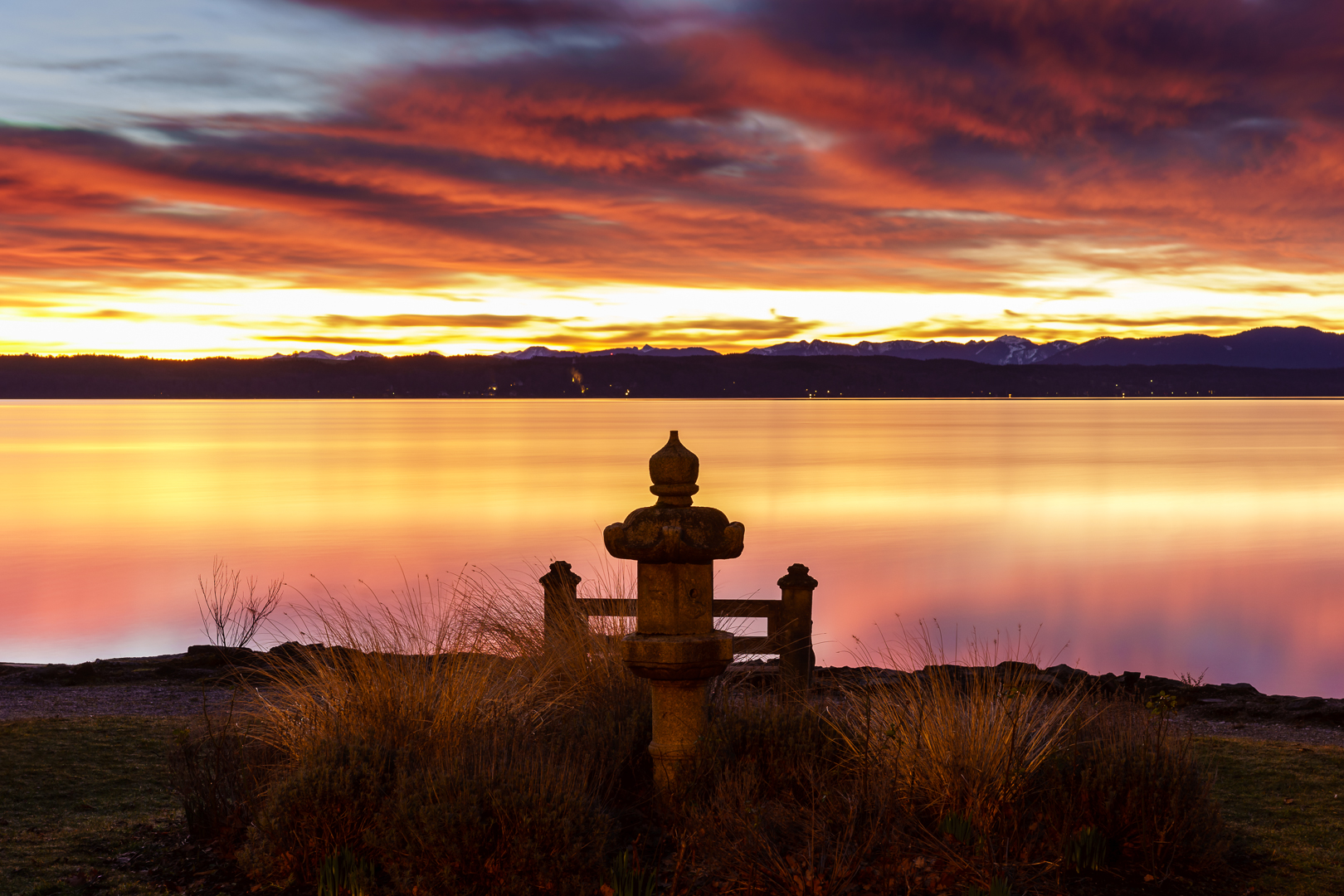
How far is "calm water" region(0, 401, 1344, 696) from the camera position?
921 inches

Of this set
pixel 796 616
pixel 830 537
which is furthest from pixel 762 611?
pixel 830 537

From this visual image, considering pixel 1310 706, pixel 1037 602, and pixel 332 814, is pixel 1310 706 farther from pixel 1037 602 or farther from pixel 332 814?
pixel 1037 602

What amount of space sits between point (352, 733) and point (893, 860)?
10.4ft

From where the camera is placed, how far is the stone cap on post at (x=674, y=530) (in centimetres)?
673

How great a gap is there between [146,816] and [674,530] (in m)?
4.20

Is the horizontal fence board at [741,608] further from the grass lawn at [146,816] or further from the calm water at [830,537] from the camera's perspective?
the calm water at [830,537]

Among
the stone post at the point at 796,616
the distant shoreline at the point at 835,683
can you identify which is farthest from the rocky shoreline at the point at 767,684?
the stone post at the point at 796,616

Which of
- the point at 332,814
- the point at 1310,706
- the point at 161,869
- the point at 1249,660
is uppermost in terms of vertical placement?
the point at 332,814

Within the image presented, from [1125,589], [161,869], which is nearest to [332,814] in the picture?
[161,869]

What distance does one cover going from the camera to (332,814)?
6145mm

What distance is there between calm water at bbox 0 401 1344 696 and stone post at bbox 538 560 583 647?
30.3 ft

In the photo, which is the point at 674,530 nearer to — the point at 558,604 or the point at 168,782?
the point at 558,604

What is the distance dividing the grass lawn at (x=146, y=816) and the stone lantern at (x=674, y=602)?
253cm

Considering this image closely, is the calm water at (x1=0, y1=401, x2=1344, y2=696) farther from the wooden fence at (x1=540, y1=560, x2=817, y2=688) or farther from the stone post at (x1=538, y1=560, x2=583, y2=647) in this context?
the stone post at (x1=538, y1=560, x2=583, y2=647)
